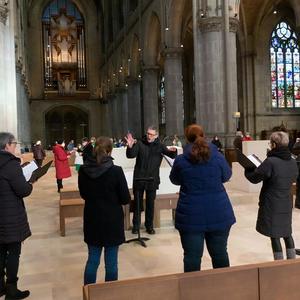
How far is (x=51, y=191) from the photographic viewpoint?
1298 centimetres

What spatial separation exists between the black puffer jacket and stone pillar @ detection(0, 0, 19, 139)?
12.7 metres

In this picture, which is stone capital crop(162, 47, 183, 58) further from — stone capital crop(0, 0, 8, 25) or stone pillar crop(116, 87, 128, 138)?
stone pillar crop(116, 87, 128, 138)

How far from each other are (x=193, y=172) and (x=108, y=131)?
37742 millimetres

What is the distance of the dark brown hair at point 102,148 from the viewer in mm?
3630

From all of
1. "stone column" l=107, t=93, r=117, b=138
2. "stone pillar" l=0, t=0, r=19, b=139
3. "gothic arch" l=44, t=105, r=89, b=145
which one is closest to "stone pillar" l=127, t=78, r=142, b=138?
"stone column" l=107, t=93, r=117, b=138

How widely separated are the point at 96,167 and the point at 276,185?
5.96 ft

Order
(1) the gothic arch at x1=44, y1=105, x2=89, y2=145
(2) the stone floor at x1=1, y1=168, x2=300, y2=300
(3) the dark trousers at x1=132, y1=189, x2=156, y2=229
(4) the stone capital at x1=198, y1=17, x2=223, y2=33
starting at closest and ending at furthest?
(2) the stone floor at x1=1, y1=168, x2=300, y2=300, (3) the dark trousers at x1=132, y1=189, x2=156, y2=229, (4) the stone capital at x1=198, y1=17, x2=223, y2=33, (1) the gothic arch at x1=44, y1=105, x2=89, y2=145

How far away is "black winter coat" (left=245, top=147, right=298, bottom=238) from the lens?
13.6 ft

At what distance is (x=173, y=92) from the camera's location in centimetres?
2352

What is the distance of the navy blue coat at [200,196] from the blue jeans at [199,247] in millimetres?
81

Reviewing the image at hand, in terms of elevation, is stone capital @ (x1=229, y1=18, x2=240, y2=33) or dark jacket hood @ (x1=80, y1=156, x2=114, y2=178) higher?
stone capital @ (x1=229, y1=18, x2=240, y2=33)

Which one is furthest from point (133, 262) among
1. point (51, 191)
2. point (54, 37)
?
point (54, 37)

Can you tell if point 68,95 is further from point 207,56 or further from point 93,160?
point 93,160

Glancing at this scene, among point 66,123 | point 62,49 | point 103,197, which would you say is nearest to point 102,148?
point 103,197
